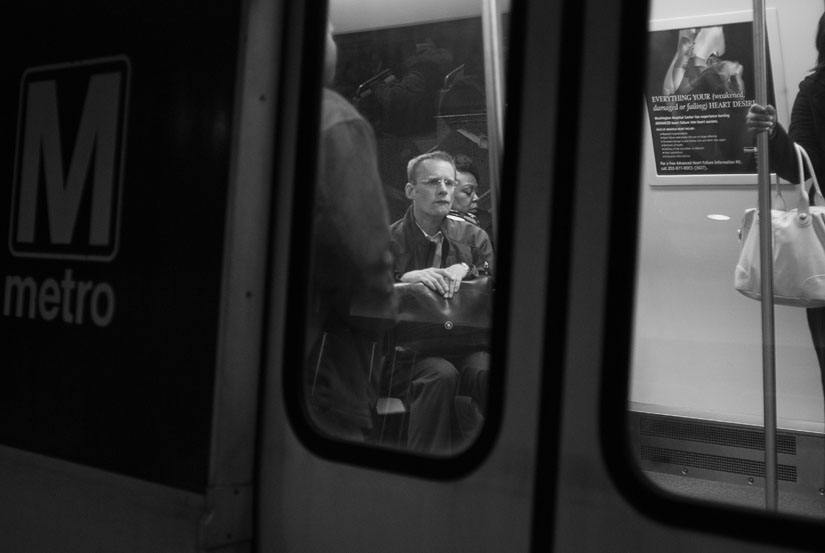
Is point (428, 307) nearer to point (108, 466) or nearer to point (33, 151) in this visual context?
point (108, 466)

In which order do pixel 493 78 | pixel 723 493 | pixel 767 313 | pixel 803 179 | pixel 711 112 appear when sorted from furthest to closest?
pixel 711 112, pixel 803 179, pixel 723 493, pixel 767 313, pixel 493 78

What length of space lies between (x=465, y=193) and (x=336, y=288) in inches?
16.4

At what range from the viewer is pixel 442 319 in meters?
2.11

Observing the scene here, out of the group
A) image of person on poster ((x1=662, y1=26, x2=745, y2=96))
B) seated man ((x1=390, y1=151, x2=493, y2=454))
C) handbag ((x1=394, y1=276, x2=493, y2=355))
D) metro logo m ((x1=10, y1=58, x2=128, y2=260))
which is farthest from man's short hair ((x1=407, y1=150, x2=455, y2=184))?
image of person on poster ((x1=662, y1=26, x2=745, y2=96))

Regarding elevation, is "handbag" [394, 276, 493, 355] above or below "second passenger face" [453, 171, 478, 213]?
below

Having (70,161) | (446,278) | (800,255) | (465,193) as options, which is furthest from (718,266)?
(70,161)

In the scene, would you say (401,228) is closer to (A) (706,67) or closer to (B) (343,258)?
(B) (343,258)

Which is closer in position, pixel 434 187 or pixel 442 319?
pixel 442 319

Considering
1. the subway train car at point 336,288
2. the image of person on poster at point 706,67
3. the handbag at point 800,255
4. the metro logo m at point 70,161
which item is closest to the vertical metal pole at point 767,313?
the subway train car at point 336,288

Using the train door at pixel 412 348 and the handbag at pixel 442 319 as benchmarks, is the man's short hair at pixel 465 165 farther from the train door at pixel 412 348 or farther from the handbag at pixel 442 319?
the handbag at pixel 442 319

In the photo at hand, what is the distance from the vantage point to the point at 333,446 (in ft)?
6.42

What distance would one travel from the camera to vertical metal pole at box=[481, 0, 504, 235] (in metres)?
1.97

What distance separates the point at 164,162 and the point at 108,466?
0.76 metres

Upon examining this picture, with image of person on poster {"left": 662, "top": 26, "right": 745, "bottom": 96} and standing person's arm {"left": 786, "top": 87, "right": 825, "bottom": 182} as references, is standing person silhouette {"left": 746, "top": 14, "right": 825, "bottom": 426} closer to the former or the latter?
standing person's arm {"left": 786, "top": 87, "right": 825, "bottom": 182}
